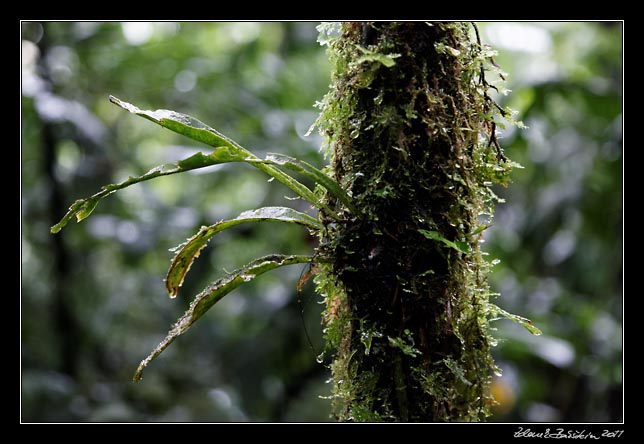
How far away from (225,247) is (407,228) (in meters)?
2.55

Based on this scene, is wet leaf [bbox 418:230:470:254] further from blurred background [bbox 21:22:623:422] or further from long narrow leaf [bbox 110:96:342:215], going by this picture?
blurred background [bbox 21:22:623:422]

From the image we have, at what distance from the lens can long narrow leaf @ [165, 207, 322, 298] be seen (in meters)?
0.65

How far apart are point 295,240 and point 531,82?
1.14 metres

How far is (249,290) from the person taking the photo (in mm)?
2719

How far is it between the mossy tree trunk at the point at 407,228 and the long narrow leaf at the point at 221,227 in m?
0.04

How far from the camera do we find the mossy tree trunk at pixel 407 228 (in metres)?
0.65

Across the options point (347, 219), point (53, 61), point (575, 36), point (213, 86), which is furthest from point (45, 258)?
point (575, 36)

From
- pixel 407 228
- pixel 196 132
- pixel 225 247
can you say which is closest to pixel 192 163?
pixel 196 132

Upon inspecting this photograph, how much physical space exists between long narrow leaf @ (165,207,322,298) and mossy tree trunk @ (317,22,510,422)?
1.7 inches

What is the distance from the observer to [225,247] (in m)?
3.13

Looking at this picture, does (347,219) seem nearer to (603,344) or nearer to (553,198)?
(553,198)

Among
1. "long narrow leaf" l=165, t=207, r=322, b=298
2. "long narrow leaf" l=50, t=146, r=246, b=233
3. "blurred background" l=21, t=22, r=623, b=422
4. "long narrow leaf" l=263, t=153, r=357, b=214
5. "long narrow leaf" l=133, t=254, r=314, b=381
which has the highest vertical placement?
"blurred background" l=21, t=22, r=623, b=422

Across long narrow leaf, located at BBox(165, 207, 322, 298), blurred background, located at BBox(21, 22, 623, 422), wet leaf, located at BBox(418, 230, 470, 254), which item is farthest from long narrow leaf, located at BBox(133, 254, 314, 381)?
blurred background, located at BBox(21, 22, 623, 422)

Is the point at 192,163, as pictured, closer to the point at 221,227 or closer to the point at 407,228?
the point at 221,227
